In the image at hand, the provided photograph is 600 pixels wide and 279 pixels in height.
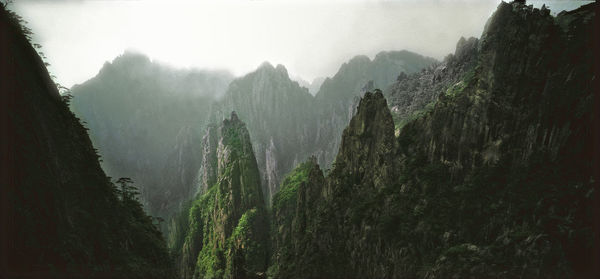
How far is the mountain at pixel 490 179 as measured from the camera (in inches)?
863

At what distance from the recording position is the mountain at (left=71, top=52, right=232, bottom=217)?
420 ft

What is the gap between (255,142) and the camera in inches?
5344

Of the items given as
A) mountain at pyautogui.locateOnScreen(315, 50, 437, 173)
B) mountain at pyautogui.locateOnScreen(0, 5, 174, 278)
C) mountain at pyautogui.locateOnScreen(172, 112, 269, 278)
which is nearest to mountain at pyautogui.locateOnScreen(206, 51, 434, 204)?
mountain at pyautogui.locateOnScreen(315, 50, 437, 173)

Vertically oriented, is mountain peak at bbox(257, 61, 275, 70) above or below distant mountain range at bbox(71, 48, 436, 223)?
above

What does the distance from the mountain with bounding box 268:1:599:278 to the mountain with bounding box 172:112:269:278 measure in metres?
19.8

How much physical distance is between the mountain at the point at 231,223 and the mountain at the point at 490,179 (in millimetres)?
19833

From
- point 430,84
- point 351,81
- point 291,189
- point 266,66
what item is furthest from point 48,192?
point 351,81

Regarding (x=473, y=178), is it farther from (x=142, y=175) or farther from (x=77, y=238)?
(x=142, y=175)

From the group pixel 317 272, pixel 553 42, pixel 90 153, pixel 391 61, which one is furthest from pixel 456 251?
pixel 391 61

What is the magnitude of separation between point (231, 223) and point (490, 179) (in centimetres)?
5290

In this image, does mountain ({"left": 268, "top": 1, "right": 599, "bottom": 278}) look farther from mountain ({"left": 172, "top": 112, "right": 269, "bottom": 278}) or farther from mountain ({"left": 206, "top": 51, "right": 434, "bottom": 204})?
→ mountain ({"left": 206, "top": 51, "right": 434, "bottom": 204})

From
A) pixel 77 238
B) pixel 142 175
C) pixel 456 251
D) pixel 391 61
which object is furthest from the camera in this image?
pixel 391 61

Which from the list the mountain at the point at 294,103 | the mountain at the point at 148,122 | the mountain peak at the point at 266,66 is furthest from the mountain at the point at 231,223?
the mountain peak at the point at 266,66

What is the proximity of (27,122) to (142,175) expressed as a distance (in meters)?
130
